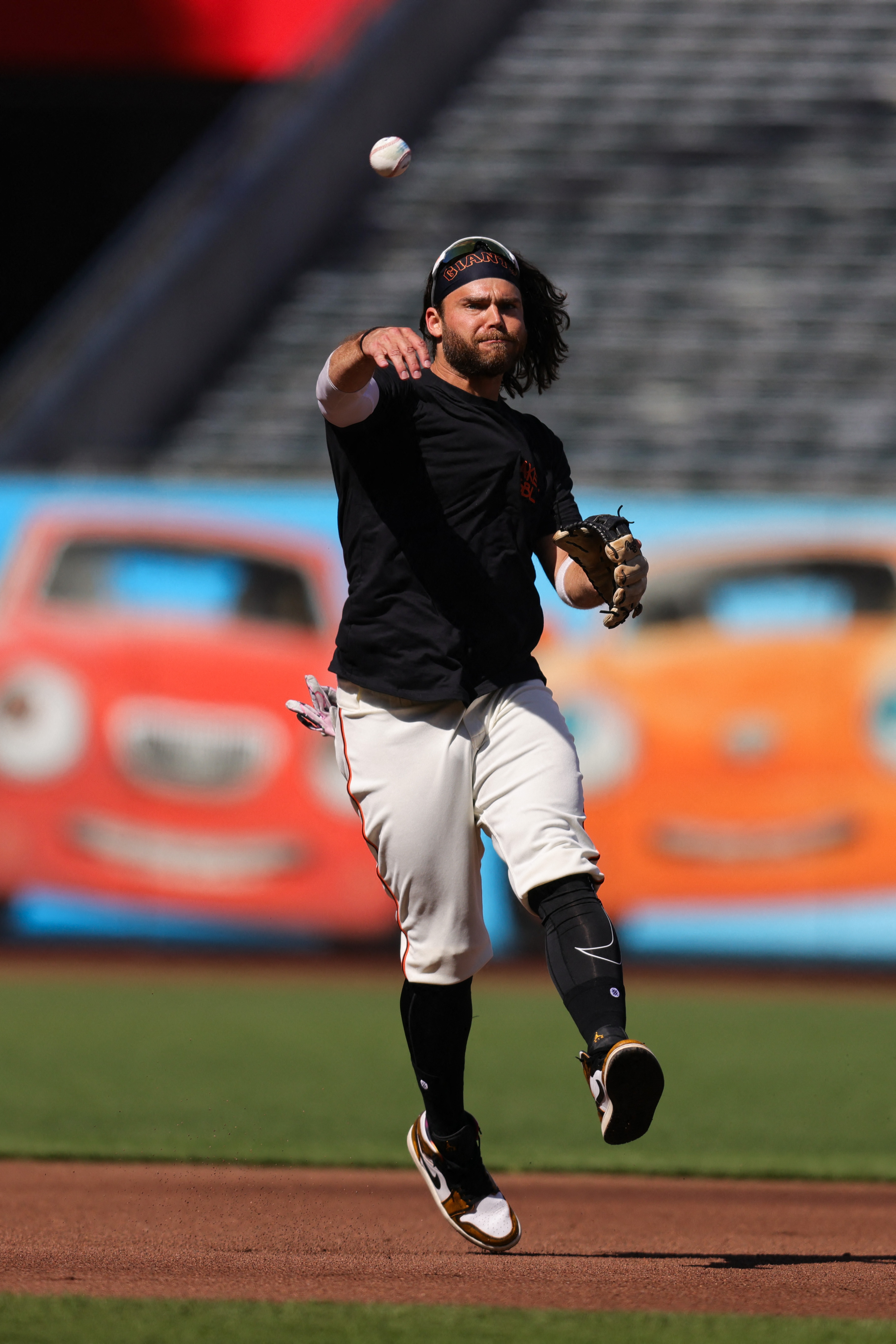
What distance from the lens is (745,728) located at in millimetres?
10266

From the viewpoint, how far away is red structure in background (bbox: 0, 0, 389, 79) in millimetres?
15516

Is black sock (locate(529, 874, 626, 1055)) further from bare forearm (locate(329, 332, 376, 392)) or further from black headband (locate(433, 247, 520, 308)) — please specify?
black headband (locate(433, 247, 520, 308))

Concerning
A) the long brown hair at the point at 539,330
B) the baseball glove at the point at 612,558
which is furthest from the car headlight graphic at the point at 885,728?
the baseball glove at the point at 612,558

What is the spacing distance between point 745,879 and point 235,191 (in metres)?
7.24

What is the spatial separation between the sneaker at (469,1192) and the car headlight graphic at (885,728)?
637cm

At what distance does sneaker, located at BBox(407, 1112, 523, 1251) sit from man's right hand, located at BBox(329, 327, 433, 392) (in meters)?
1.63

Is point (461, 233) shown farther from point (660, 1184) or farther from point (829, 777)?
point (660, 1184)

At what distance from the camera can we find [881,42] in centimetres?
1675

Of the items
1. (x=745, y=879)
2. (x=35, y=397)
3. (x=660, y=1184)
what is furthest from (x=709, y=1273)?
(x=35, y=397)

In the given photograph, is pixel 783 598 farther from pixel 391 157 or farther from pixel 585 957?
pixel 585 957

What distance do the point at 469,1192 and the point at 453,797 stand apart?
87 cm

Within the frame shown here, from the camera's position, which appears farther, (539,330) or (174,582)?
(174,582)

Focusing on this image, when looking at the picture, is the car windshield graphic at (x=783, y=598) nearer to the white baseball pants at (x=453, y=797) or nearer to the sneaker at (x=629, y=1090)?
the white baseball pants at (x=453, y=797)

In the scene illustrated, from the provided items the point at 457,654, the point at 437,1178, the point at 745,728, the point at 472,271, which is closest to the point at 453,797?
the point at 457,654
